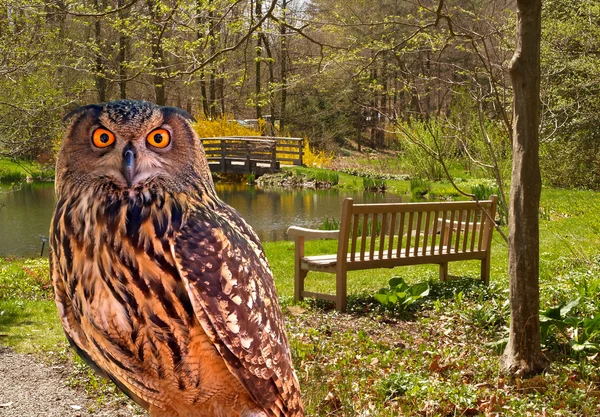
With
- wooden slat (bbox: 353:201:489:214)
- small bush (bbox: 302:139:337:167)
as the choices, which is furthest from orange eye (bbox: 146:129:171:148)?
small bush (bbox: 302:139:337:167)

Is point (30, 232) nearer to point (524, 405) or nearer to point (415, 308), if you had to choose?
point (415, 308)

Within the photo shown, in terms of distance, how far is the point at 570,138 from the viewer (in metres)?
18.3

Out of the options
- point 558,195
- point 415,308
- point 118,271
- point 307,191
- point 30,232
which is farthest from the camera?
point 307,191

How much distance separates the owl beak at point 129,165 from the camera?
112 centimetres

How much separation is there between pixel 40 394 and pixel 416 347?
298 centimetres

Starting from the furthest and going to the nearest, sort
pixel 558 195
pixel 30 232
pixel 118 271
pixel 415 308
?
pixel 558 195 → pixel 30 232 → pixel 415 308 → pixel 118 271

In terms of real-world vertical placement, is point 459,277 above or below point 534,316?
below

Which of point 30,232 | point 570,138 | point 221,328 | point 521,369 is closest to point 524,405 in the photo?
point 521,369

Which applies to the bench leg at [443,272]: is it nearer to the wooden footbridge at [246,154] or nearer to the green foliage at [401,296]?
the green foliage at [401,296]

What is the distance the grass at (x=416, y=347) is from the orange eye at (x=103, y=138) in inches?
104

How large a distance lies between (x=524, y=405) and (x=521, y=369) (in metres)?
0.54

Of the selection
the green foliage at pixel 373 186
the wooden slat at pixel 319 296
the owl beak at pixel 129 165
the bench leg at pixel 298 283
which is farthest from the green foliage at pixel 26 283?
the green foliage at pixel 373 186

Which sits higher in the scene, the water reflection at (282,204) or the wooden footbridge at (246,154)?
the wooden footbridge at (246,154)

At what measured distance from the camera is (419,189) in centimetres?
2153
